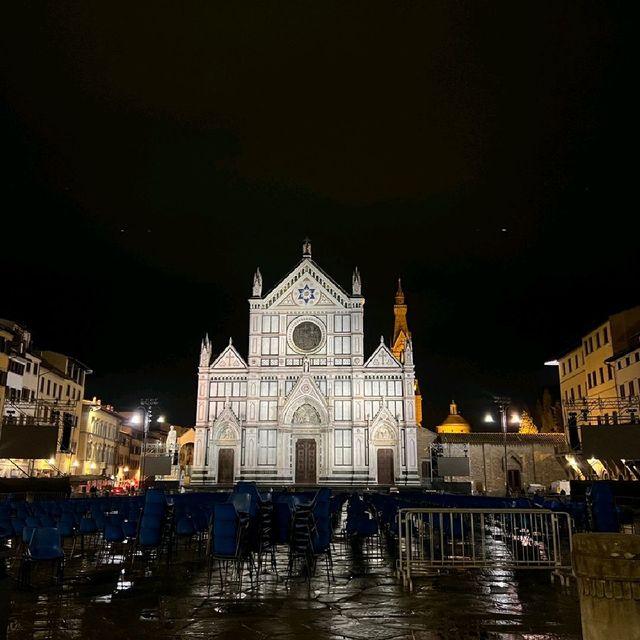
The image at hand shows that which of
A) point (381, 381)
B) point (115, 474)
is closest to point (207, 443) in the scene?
point (381, 381)

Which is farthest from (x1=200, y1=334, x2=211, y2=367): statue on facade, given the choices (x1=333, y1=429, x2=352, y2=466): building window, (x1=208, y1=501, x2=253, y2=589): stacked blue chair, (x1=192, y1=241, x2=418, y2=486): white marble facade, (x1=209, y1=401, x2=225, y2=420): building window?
(x1=208, y1=501, x2=253, y2=589): stacked blue chair

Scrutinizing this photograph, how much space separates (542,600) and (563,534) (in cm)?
1262

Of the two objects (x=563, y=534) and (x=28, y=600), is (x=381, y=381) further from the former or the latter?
(x=28, y=600)

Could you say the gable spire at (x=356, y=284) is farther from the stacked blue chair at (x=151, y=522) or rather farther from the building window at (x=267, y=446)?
the stacked blue chair at (x=151, y=522)

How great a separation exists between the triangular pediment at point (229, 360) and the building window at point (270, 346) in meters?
2.03

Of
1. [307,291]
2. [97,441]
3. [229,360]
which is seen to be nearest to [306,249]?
[307,291]

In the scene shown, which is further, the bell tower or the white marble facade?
the bell tower

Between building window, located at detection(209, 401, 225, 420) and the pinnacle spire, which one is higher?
the pinnacle spire

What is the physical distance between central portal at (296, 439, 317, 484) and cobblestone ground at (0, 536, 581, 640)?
119 ft

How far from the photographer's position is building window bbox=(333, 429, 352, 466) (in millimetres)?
46500

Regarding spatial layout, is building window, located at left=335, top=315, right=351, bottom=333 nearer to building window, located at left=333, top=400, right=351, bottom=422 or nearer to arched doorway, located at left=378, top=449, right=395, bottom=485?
building window, located at left=333, top=400, right=351, bottom=422

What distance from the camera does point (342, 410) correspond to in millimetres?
47750

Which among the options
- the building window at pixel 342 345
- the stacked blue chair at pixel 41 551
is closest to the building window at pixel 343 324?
the building window at pixel 342 345

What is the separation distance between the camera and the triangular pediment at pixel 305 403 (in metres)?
47.4
